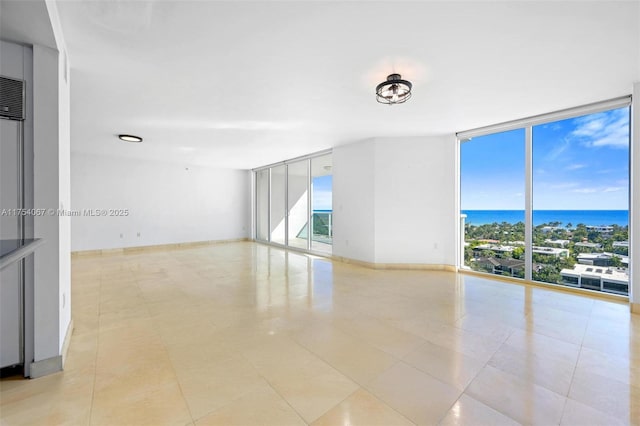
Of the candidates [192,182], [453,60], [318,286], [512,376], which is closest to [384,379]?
[512,376]

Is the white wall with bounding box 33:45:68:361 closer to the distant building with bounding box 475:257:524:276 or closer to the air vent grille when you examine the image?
the air vent grille

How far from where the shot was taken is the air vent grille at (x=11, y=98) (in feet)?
6.04

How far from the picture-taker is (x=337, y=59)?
102 inches

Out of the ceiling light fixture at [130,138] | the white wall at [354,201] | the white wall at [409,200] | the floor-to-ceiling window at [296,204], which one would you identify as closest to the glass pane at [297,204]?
the floor-to-ceiling window at [296,204]

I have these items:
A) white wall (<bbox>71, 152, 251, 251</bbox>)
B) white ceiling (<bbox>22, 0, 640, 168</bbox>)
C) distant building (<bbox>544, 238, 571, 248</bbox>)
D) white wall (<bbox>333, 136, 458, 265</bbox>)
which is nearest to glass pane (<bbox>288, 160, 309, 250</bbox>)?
white wall (<bbox>71, 152, 251, 251</bbox>)

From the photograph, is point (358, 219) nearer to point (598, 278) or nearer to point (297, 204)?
point (297, 204)

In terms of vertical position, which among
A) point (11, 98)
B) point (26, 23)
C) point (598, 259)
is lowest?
point (598, 259)

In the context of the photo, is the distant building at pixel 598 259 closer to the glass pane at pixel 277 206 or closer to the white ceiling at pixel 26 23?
the white ceiling at pixel 26 23

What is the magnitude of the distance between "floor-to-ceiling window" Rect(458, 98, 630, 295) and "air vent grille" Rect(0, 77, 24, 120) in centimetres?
579

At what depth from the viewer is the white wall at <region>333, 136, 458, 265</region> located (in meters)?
5.27

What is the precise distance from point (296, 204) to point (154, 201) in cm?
425

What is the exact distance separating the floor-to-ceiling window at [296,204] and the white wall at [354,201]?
862mm

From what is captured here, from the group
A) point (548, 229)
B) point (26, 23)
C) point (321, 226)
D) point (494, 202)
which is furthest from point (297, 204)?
point (26, 23)

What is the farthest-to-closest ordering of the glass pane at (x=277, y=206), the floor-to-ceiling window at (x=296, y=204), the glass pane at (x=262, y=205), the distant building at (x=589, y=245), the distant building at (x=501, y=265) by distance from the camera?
the glass pane at (x=262, y=205)
the glass pane at (x=277, y=206)
the floor-to-ceiling window at (x=296, y=204)
the distant building at (x=501, y=265)
the distant building at (x=589, y=245)
